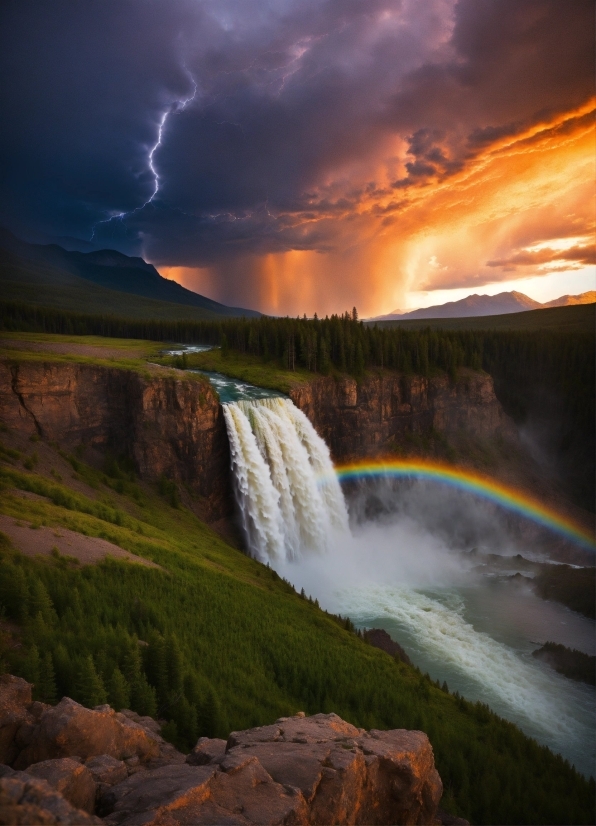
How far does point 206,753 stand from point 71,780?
308 centimetres

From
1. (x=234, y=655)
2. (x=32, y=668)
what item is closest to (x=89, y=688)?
(x=32, y=668)

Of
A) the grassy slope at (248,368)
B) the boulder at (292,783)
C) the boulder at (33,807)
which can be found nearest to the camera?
the boulder at (33,807)

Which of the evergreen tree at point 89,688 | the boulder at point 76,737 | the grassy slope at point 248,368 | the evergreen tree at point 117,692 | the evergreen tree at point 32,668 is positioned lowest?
the evergreen tree at point 117,692

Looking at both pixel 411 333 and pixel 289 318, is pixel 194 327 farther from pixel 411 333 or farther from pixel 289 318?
pixel 411 333

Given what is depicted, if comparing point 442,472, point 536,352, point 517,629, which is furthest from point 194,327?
point 517,629

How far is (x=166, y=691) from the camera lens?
A: 46.6ft

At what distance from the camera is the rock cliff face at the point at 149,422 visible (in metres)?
39.8

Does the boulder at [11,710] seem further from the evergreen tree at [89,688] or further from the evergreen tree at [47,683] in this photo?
the evergreen tree at [89,688]

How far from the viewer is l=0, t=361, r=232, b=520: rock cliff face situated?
3984cm

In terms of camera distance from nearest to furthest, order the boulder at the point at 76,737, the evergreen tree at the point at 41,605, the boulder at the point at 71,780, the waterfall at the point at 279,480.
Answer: the boulder at the point at 71,780, the boulder at the point at 76,737, the evergreen tree at the point at 41,605, the waterfall at the point at 279,480

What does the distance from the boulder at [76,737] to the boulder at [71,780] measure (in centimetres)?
143

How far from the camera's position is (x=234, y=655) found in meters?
19.8

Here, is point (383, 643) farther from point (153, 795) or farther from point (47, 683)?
point (153, 795)

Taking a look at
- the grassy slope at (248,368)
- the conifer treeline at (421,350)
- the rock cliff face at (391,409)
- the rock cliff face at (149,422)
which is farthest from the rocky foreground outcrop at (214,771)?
the conifer treeline at (421,350)
